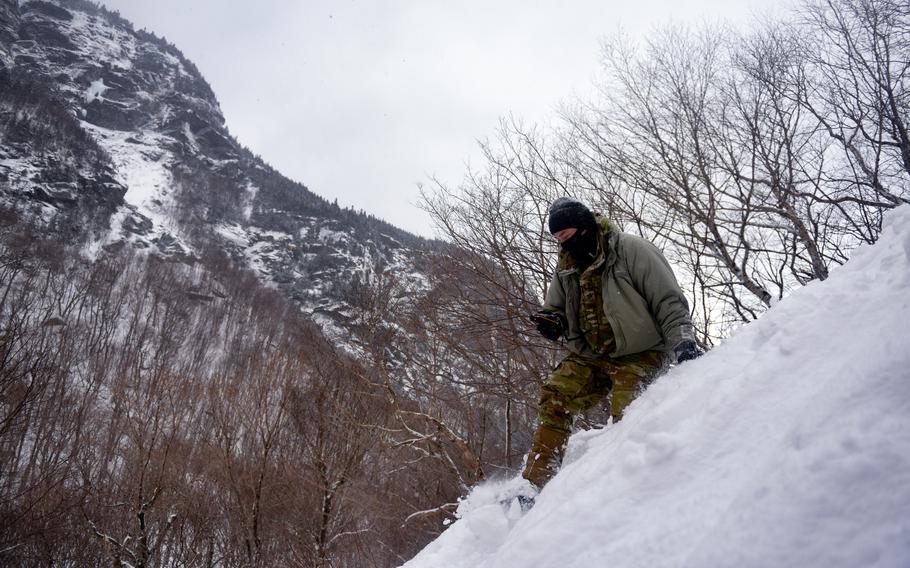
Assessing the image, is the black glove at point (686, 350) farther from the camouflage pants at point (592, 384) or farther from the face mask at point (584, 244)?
the face mask at point (584, 244)

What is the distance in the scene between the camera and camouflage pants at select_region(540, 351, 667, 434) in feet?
7.54

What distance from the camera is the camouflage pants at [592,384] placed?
2.30 meters

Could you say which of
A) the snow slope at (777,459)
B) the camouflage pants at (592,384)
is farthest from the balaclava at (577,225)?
the snow slope at (777,459)

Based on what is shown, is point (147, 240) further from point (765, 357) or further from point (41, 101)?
point (765, 357)

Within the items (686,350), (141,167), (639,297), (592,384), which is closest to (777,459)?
(686,350)

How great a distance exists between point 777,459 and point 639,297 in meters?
1.46

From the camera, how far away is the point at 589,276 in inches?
101

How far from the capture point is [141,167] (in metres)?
69.6

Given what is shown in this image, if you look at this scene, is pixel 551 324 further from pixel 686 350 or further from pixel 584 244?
pixel 686 350

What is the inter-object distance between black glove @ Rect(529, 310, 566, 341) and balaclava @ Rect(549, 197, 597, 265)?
1.34 ft

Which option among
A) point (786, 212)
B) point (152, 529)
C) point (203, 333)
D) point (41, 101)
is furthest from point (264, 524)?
point (41, 101)

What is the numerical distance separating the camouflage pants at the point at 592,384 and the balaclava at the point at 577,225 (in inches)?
25.9

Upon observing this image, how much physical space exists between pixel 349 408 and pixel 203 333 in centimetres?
3466

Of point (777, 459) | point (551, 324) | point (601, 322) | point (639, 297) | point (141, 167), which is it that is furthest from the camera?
point (141, 167)
